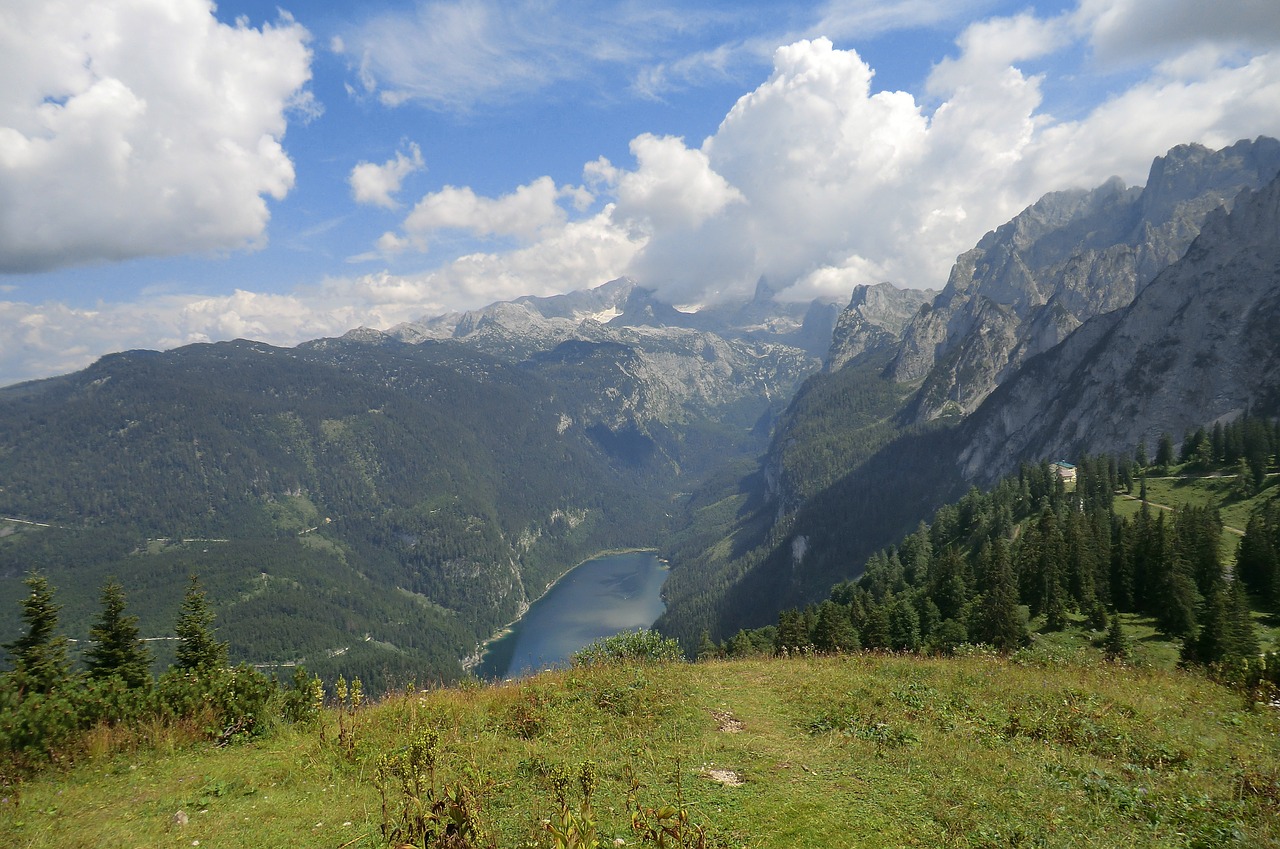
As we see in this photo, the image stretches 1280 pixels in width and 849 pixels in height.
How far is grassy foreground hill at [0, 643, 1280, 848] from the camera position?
9.36 metres

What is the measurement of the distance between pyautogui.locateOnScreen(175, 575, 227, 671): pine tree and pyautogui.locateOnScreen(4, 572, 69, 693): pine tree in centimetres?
→ 801

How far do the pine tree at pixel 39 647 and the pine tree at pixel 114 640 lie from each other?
267 cm

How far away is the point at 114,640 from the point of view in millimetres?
22891

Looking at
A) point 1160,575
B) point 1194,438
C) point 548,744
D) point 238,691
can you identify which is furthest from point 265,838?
point 1194,438

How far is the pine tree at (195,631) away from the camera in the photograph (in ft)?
89.9

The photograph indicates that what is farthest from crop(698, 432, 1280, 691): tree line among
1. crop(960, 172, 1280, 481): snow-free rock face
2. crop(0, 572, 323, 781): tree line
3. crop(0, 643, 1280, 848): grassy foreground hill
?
crop(960, 172, 1280, 481): snow-free rock face

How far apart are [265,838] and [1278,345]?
213168 millimetres

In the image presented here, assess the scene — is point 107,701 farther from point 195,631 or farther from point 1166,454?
point 1166,454

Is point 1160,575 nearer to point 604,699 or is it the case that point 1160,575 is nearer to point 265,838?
point 604,699

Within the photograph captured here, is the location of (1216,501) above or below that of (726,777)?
below

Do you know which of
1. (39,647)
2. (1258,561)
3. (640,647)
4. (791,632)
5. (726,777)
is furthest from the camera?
(791,632)

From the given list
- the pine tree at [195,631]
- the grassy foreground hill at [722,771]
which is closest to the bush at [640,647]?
the grassy foreground hill at [722,771]

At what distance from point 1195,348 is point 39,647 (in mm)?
228647

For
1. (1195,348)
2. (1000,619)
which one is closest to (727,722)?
(1000,619)
